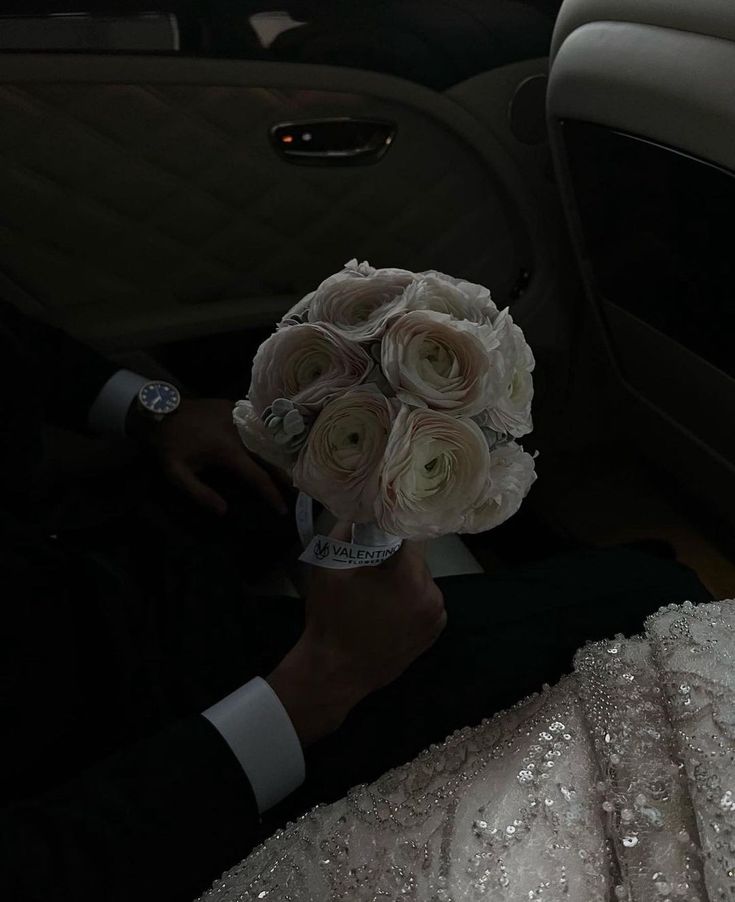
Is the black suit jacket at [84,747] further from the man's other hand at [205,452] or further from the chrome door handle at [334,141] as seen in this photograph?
the chrome door handle at [334,141]

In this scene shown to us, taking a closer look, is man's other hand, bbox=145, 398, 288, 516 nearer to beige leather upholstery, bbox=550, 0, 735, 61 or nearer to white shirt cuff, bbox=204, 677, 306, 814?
white shirt cuff, bbox=204, 677, 306, 814

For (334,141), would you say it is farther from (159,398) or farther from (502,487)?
(502,487)

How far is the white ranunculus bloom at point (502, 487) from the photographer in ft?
2.08

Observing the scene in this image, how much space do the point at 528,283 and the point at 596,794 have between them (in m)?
1.03

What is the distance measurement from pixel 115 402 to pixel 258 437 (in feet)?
1.90

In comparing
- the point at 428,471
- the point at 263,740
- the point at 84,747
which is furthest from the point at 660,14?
the point at 84,747

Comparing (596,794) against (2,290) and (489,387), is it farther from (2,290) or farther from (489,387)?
(2,290)

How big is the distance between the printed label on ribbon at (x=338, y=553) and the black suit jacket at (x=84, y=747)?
18cm

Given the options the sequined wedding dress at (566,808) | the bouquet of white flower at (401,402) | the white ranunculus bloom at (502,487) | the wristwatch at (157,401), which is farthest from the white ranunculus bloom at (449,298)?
the wristwatch at (157,401)

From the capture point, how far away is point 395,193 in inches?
54.6

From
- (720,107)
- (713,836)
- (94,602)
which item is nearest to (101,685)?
(94,602)

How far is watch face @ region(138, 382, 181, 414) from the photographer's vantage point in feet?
3.81

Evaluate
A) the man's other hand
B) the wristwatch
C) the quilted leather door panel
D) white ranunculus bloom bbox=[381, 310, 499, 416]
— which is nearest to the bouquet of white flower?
white ranunculus bloom bbox=[381, 310, 499, 416]

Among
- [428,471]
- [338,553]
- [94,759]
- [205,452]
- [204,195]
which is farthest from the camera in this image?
[204,195]
